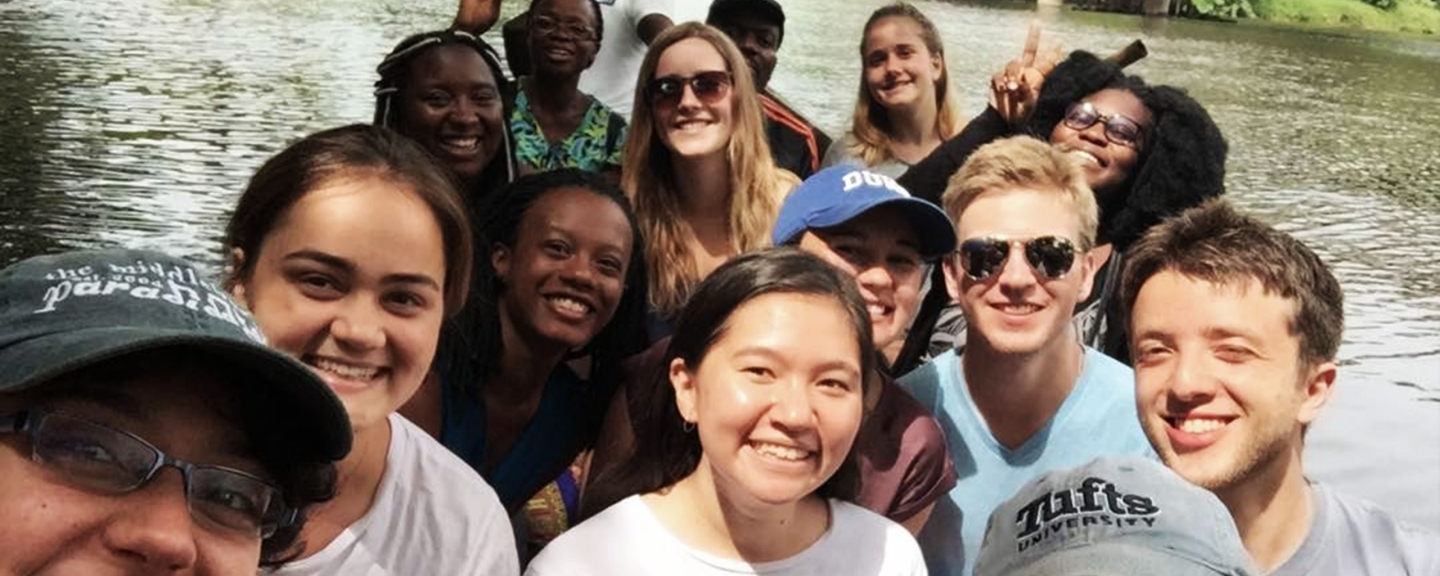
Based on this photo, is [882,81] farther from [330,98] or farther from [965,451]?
[330,98]

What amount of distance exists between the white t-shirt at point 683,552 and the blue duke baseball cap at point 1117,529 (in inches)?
26.6

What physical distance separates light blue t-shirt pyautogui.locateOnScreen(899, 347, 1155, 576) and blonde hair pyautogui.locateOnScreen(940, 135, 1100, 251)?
351 mm

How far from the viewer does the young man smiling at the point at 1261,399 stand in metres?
2.60

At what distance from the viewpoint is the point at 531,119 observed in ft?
16.4

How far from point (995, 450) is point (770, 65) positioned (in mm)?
2892

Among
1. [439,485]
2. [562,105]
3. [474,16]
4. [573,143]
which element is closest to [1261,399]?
[439,485]

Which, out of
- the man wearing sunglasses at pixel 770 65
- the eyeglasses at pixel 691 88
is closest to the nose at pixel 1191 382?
the eyeglasses at pixel 691 88

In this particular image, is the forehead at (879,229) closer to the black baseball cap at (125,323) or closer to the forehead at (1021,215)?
the forehead at (1021,215)

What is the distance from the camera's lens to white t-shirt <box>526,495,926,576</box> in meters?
Result: 2.63

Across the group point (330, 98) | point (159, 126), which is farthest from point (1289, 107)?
point (159, 126)

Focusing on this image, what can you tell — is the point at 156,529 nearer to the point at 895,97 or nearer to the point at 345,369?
the point at 345,369

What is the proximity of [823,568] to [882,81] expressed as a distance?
2.73m

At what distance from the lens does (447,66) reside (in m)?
4.36

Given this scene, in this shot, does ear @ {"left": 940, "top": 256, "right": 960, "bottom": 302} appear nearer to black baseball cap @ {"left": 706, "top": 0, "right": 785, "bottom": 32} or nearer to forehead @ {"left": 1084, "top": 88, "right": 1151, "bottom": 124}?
forehead @ {"left": 1084, "top": 88, "right": 1151, "bottom": 124}
